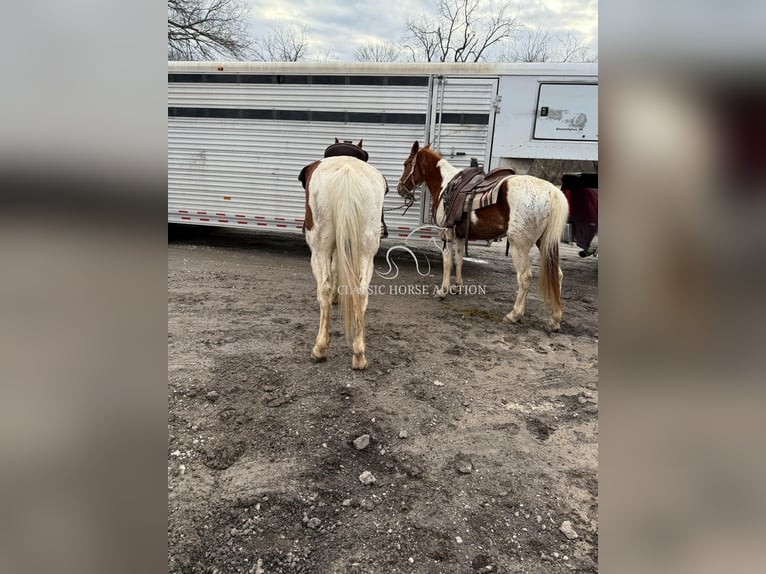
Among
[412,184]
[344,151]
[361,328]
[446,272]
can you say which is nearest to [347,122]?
[412,184]

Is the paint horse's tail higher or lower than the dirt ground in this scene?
higher

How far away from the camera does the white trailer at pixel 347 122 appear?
5.30 m

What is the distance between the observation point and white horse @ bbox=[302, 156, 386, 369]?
9.53ft

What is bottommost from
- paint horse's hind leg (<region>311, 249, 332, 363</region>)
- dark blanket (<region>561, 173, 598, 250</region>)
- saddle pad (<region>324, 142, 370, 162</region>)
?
paint horse's hind leg (<region>311, 249, 332, 363</region>)

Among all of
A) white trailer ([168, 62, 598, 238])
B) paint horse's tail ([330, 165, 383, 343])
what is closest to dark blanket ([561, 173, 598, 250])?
white trailer ([168, 62, 598, 238])

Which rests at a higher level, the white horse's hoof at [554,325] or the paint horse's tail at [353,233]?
the paint horse's tail at [353,233]

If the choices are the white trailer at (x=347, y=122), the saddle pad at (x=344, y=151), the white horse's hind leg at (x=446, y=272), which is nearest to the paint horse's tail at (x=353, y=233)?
the saddle pad at (x=344, y=151)

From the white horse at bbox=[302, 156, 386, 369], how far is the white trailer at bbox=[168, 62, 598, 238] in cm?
296

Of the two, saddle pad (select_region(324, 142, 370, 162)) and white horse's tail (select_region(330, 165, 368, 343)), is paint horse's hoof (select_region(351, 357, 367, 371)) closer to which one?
white horse's tail (select_region(330, 165, 368, 343))

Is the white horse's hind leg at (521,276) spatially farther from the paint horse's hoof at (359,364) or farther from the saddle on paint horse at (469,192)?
the paint horse's hoof at (359,364)
